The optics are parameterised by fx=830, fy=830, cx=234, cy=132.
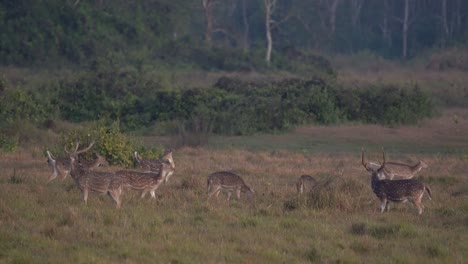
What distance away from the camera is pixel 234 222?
479 inches

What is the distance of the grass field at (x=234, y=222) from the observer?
1013cm

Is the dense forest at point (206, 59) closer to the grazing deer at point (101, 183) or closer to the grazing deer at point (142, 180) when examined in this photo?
the grazing deer at point (142, 180)

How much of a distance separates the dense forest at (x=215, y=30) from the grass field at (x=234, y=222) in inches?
912

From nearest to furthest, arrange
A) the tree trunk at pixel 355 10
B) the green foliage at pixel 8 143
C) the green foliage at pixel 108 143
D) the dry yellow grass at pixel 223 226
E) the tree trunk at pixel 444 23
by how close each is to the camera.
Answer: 1. the dry yellow grass at pixel 223 226
2. the green foliage at pixel 108 143
3. the green foliage at pixel 8 143
4. the tree trunk at pixel 444 23
5. the tree trunk at pixel 355 10

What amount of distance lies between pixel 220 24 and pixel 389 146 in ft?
114

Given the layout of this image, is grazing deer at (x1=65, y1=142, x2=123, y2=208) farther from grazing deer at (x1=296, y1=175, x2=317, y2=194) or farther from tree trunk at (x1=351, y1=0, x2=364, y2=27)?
tree trunk at (x1=351, y1=0, x2=364, y2=27)

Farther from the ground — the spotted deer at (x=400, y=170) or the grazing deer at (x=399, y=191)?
the grazing deer at (x=399, y=191)

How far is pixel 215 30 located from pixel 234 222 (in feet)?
131

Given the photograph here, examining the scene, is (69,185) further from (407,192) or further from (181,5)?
(181,5)

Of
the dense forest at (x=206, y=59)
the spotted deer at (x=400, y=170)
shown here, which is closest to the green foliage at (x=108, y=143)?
the dense forest at (x=206, y=59)

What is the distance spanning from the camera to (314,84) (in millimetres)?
32219

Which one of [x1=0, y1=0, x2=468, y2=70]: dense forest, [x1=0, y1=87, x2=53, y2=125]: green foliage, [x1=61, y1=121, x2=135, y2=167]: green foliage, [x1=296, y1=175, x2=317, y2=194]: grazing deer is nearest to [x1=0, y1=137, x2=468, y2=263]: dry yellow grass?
[x1=296, y1=175, x2=317, y2=194]: grazing deer

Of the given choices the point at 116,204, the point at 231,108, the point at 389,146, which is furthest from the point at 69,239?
the point at 231,108

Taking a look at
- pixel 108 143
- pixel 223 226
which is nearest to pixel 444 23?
pixel 108 143
